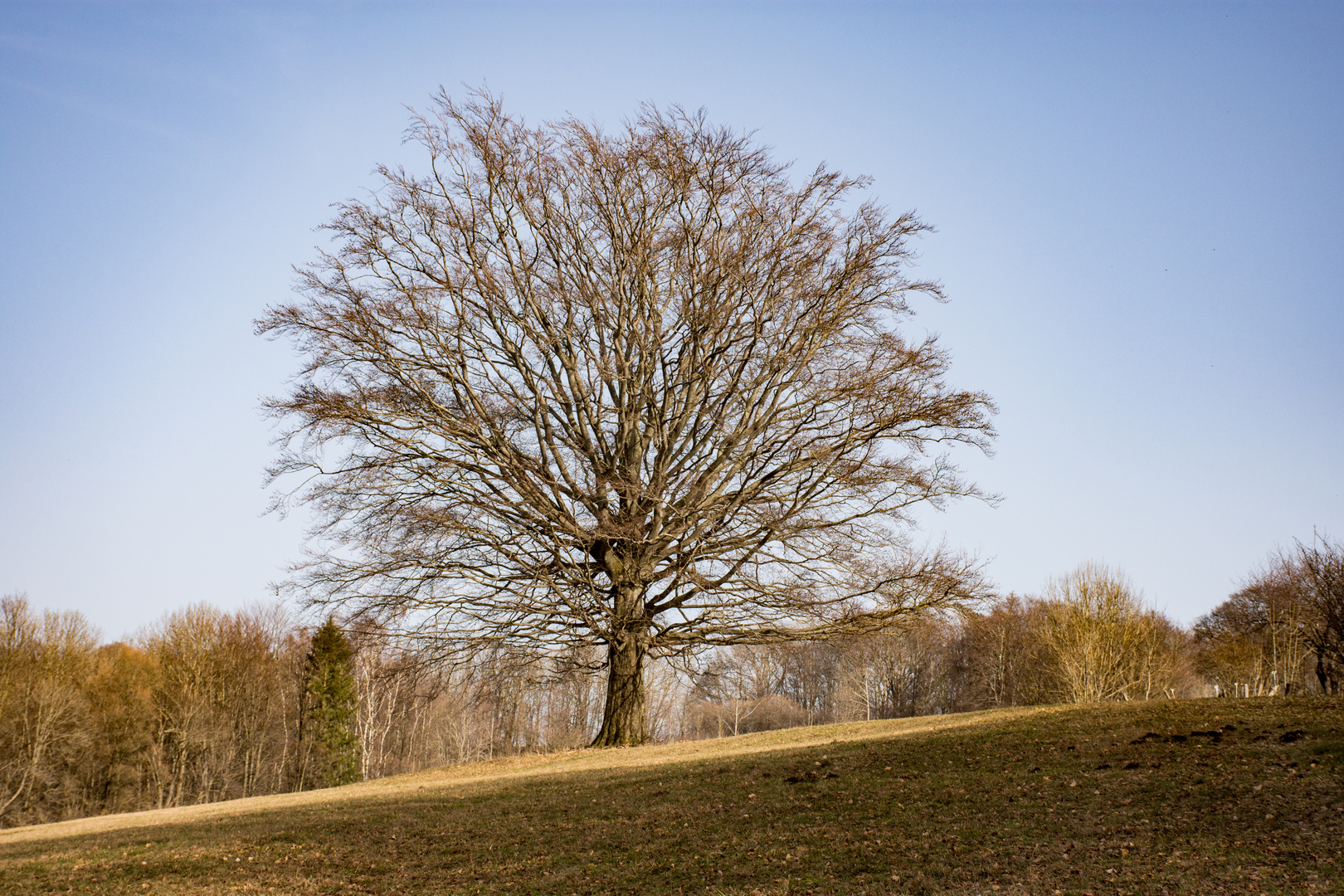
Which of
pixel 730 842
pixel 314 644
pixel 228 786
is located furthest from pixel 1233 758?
pixel 228 786

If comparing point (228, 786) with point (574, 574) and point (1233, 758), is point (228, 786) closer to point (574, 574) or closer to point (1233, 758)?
point (574, 574)

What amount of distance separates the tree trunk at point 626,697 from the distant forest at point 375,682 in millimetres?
546

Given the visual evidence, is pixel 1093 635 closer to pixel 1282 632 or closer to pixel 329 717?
pixel 1282 632

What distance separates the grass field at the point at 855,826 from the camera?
20.9 feet

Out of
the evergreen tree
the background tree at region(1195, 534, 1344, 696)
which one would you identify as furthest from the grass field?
the evergreen tree

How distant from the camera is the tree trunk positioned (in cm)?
1693

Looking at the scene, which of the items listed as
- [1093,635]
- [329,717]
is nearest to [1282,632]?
[1093,635]

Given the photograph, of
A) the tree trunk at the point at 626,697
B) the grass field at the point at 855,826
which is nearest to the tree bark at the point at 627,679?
the tree trunk at the point at 626,697

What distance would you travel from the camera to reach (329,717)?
37.3 metres

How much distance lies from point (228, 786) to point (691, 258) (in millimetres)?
37317

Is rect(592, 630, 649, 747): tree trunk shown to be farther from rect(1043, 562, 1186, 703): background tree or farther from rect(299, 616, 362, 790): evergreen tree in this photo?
rect(299, 616, 362, 790): evergreen tree

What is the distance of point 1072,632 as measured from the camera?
2022cm

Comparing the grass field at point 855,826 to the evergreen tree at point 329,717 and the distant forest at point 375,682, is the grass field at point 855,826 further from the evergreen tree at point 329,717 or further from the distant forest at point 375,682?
the evergreen tree at point 329,717

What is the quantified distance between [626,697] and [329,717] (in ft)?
83.5
